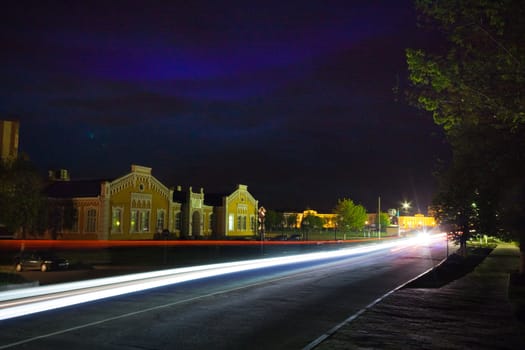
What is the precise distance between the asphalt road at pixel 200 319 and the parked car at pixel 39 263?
12.1 meters

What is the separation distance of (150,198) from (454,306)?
47527 millimetres

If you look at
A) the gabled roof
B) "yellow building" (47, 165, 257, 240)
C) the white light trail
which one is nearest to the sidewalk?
the white light trail

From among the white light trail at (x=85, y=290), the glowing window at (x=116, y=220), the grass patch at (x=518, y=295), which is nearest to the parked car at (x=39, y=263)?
the white light trail at (x=85, y=290)

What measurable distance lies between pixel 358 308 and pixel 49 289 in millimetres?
8540

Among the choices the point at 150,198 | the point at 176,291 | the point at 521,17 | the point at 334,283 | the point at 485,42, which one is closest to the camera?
the point at 521,17

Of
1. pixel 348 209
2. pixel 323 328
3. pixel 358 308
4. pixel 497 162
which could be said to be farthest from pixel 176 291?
pixel 348 209

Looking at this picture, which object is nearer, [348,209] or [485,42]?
[485,42]

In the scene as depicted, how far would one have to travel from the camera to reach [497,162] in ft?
43.4

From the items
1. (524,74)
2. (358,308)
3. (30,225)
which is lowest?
(358,308)

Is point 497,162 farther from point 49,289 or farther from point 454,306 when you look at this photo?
point 49,289

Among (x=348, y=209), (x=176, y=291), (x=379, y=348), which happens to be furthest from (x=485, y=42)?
(x=348, y=209)

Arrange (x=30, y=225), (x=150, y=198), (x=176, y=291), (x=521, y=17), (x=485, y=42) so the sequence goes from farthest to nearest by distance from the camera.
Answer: (x=150, y=198) < (x=30, y=225) < (x=176, y=291) < (x=485, y=42) < (x=521, y=17)

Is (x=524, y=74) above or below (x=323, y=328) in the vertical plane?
above

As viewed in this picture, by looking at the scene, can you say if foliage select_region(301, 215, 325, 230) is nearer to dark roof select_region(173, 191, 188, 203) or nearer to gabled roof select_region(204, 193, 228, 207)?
gabled roof select_region(204, 193, 228, 207)
